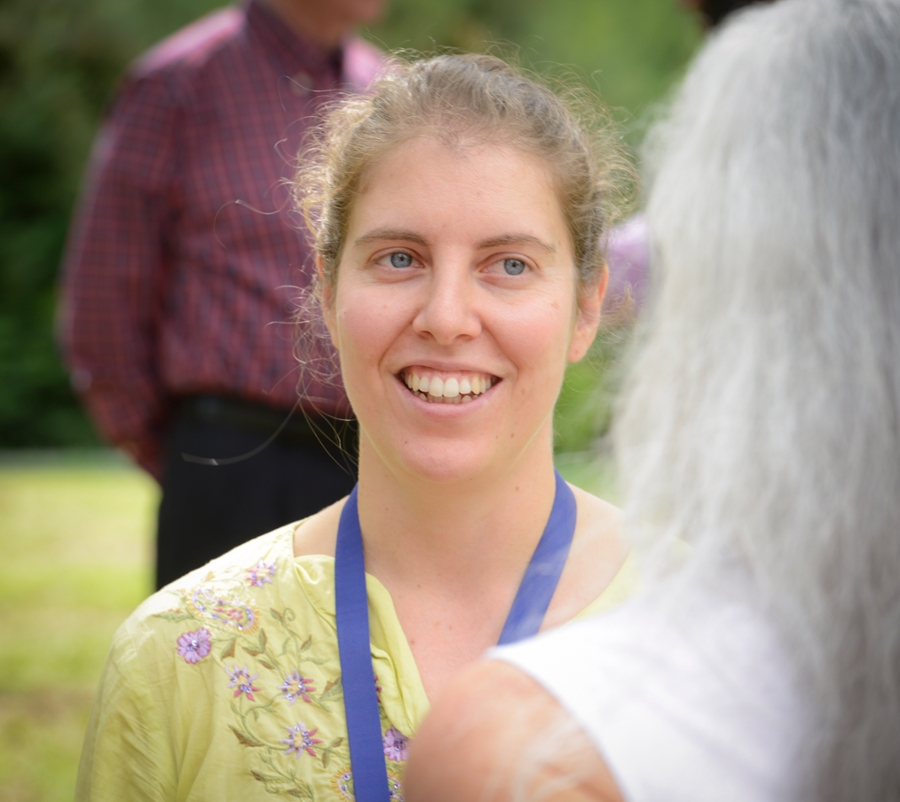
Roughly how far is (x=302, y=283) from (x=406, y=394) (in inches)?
53.4

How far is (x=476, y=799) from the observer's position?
2.79 feet

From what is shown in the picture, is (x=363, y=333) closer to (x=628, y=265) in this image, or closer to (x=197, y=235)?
(x=628, y=265)

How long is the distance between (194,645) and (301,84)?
A: 190cm

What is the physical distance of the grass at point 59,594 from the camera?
3578 millimetres

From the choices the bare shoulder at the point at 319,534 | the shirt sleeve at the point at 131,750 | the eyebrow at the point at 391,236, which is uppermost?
the eyebrow at the point at 391,236

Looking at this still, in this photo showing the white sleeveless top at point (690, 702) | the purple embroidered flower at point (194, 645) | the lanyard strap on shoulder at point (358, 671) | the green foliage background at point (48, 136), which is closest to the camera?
the white sleeveless top at point (690, 702)

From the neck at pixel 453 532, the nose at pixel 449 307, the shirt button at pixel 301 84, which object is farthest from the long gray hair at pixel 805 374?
the shirt button at pixel 301 84

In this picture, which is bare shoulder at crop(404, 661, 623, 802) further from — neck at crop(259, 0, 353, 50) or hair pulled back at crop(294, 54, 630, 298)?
neck at crop(259, 0, 353, 50)

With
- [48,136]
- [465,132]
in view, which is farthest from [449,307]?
[48,136]

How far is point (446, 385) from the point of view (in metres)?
1.50

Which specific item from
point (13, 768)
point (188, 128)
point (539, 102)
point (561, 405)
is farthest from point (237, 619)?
point (13, 768)

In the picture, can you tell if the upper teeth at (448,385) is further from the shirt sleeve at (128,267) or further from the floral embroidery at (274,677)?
the shirt sleeve at (128,267)

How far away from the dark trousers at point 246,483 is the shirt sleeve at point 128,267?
1.21ft

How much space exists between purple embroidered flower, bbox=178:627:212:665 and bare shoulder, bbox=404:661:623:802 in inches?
26.4
